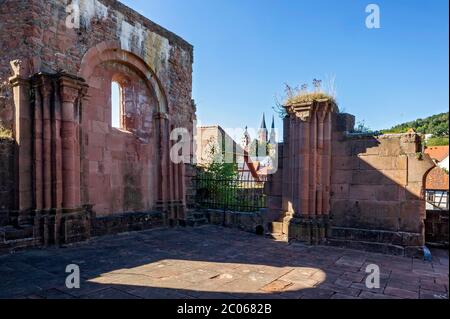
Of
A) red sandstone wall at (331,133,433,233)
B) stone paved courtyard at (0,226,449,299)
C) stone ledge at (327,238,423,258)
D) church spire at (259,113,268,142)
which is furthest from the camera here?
church spire at (259,113,268,142)

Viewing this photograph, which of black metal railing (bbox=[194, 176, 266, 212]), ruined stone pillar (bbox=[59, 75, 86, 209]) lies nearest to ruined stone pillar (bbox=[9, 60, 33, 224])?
ruined stone pillar (bbox=[59, 75, 86, 209])

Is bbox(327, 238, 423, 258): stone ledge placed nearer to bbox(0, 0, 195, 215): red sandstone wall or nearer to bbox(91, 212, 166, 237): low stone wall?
bbox(91, 212, 166, 237): low stone wall

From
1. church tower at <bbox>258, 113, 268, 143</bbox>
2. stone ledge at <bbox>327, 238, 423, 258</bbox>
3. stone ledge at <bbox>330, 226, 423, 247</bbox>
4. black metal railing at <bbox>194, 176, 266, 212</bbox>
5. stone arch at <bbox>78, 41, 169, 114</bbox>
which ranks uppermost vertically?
church tower at <bbox>258, 113, 268, 143</bbox>

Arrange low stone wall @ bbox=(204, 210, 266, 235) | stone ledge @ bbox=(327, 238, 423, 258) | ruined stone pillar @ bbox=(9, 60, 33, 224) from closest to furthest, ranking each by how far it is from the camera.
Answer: stone ledge @ bbox=(327, 238, 423, 258), ruined stone pillar @ bbox=(9, 60, 33, 224), low stone wall @ bbox=(204, 210, 266, 235)

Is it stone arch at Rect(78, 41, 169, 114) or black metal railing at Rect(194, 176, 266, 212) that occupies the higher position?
stone arch at Rect(78, 41, 169, 114)

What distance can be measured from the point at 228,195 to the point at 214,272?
17.2 feet

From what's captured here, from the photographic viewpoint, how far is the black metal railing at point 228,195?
8820mm

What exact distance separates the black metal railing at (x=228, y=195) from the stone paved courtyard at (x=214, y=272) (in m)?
2.56

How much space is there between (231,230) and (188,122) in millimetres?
4140

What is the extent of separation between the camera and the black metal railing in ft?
28.9

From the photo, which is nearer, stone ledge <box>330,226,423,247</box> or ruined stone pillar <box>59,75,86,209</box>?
stone ledge <box>330,226,423,247</box>

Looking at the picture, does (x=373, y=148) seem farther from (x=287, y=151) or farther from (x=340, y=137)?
(x=287, y=151)

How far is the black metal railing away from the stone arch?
2918mm

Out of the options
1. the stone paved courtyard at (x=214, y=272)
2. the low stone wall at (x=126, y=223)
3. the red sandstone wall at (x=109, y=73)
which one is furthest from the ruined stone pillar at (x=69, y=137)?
the stone paved courtyard at (x=214, y=272)
